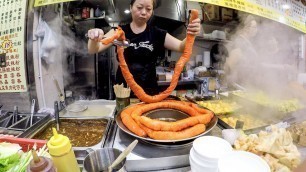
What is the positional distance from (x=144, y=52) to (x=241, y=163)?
190cm

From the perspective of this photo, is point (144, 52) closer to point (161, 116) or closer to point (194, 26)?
point (194, 26)

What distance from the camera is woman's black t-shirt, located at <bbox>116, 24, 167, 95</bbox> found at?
7.95 ft

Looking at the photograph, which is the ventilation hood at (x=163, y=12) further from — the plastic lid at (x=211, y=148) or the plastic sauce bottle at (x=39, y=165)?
the plastic sauce bottle at (x=39, y=165)

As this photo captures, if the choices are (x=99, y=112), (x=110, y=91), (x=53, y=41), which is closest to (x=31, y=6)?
(x=53, y=41)

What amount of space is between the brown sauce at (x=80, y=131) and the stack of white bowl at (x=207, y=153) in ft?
2.75

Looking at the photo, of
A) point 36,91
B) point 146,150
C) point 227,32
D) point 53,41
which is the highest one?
point 227,32

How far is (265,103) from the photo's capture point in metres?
2.46

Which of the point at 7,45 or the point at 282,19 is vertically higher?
the point at 282,19

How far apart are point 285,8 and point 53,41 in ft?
10.8

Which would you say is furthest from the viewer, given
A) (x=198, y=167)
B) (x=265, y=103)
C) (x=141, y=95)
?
(x=265, y=103)

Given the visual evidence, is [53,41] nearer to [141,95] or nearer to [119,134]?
[141,95]


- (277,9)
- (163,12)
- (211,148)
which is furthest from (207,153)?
(163,12)

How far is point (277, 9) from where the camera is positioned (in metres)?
2.14

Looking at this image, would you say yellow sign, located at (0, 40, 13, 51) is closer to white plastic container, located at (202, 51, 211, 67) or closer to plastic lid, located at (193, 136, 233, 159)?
plastic lid, located at (193, 136, 233, 159)
